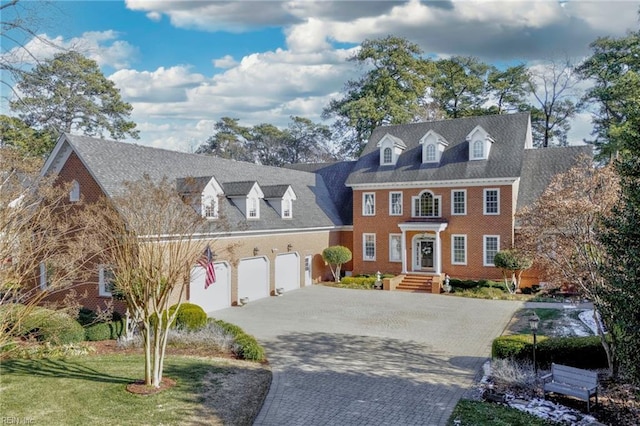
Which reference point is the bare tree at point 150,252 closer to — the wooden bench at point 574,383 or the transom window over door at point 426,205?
the wooden bench at point 574,383

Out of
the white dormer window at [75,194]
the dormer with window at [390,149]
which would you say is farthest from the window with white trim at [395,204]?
the white dormer window at [75,194]

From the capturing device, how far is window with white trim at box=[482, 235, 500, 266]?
28.2 m

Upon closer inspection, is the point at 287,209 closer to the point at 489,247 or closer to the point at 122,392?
the point at 489,247

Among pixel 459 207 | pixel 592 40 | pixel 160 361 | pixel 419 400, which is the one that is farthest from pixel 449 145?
pixel 160 361

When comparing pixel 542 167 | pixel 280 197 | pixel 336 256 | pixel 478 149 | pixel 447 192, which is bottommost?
pixel 336 256

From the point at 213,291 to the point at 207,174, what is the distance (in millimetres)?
7404

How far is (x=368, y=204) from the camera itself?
3238cm

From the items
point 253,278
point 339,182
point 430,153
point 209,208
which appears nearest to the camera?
point 209,208

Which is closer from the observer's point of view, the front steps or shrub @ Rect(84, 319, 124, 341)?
shrub @ Rect(84, 319, 124, 341)

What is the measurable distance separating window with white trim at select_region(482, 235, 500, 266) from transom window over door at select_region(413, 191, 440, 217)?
138 inches

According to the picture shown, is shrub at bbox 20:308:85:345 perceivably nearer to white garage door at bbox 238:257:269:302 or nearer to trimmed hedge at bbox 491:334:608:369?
white garage door at bbox 238:257:269:302

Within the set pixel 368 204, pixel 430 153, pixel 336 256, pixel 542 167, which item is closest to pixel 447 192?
pixel 430 153

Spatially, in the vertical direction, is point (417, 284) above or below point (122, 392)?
above

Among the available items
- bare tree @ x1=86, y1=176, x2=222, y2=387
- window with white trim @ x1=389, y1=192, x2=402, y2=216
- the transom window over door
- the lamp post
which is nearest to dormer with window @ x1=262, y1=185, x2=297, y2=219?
window with white trim @ x1=389, y1=192, x2=402, y2=216
